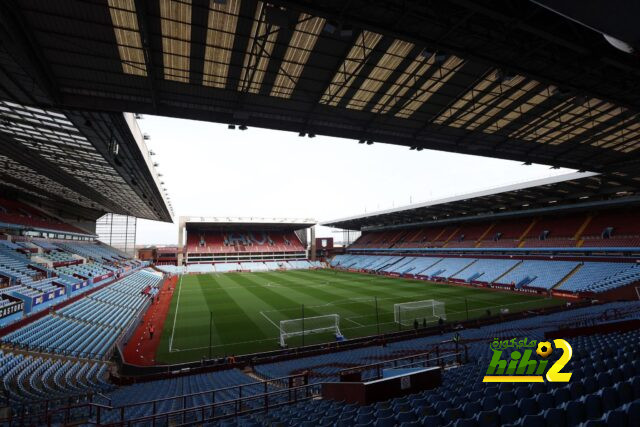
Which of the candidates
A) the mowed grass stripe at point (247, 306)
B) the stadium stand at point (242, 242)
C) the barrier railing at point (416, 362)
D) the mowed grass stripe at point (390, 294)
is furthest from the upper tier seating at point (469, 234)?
the stadium stand at point (242, 242)

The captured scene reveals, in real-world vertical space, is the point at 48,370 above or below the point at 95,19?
below

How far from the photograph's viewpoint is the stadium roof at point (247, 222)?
74750 mm

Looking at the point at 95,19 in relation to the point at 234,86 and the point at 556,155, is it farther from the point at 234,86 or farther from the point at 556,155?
the point at 556,155

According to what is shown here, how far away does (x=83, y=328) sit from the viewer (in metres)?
19.5

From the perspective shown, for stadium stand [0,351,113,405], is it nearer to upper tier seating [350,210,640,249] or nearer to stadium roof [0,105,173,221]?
stadium roof [0,105,173,221]

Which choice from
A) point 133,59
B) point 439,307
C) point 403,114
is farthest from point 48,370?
point 439,307

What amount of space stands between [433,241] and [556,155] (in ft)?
142

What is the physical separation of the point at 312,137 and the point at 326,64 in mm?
3580

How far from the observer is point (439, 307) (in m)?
27.6

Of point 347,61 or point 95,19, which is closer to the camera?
point 95,19

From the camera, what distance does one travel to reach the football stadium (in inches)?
297

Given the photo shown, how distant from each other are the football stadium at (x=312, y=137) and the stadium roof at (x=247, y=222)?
4067 centimetres

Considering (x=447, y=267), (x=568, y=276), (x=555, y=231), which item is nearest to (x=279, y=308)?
(x=447, y=267)

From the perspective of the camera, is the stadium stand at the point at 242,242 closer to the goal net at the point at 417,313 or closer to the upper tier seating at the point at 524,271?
the upper tier seating at the point at 524,271
